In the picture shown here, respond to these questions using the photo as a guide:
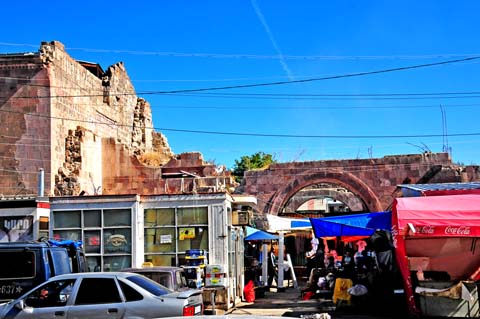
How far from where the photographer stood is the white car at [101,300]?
9.91 metres

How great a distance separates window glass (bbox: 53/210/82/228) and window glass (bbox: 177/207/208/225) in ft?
9.89

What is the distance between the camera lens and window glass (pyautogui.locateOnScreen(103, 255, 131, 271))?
676 inches

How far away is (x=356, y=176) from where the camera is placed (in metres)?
30.7

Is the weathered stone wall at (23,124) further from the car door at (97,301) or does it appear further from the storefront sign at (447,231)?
the storefront sign at (447,231)

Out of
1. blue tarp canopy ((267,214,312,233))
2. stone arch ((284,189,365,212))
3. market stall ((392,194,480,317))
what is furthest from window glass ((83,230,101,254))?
stone arch ((284,189,365,212))

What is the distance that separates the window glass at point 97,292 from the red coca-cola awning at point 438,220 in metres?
6.42

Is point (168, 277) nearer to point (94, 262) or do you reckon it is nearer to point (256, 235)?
point (94, 262)

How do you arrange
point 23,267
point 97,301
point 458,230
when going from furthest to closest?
point 458,230 → point 23,267 → point 97,301

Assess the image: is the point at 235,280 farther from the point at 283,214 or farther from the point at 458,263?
the point at 283,214

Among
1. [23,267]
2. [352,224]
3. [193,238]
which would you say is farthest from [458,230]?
[23,267]

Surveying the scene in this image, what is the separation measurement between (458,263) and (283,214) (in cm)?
1893

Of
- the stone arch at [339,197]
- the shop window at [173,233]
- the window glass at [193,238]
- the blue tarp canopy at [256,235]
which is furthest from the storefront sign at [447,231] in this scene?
the stone arch at [339,197]

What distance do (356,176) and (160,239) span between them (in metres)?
15.7

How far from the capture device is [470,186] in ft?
57.5
